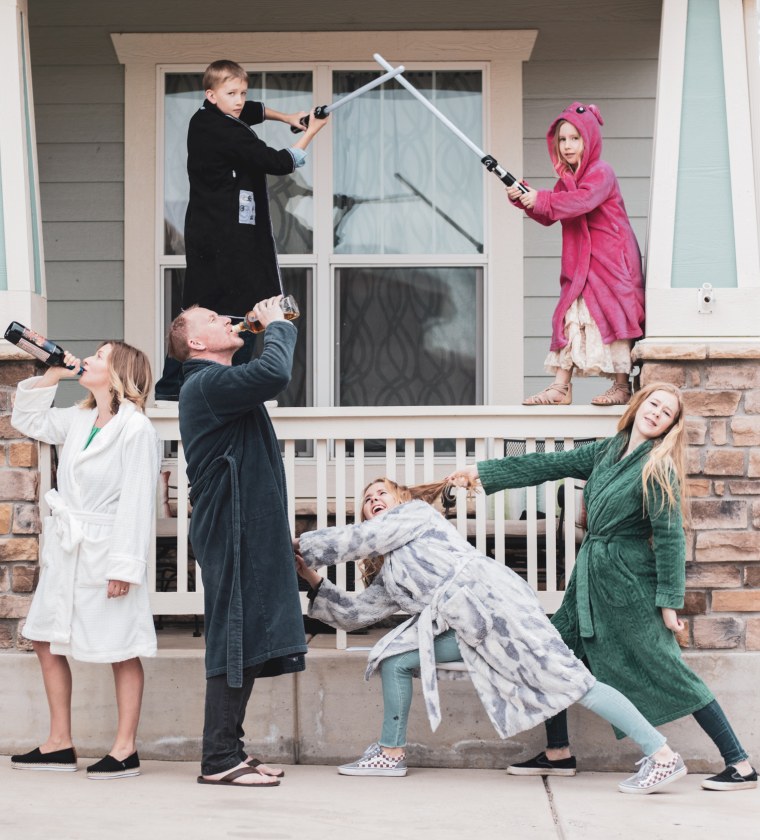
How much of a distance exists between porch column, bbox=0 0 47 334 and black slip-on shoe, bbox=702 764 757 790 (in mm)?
3259

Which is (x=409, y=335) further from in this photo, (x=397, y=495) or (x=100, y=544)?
(x=100, y=544)

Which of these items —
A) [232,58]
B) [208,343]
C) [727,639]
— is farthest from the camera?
[232,58]

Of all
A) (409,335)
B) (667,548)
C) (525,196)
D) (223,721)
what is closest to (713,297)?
(525,196)

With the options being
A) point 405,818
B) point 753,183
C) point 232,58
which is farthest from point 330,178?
point 405,818

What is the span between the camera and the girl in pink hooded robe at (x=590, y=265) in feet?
17.4

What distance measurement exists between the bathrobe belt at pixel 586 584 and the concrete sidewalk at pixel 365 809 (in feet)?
1.94

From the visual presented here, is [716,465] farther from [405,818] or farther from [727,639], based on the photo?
[405,818]

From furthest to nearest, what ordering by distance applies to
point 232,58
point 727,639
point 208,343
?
1. point 232,58
2. point 727,639
3. point 208,343

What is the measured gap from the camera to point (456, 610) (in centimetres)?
453

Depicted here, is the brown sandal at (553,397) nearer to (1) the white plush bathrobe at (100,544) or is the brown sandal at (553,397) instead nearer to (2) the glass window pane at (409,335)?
(2) the glass window pane at (409,335)

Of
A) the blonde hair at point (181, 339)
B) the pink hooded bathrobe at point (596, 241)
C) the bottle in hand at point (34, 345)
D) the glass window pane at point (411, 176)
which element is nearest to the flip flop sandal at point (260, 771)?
the blonde hair at point (181, 339)

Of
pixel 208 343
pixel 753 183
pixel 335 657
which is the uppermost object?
pixel 753 183

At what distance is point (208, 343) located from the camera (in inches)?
178

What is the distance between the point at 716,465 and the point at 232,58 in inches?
133
